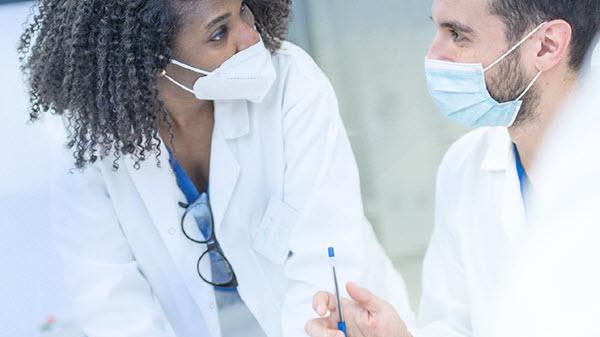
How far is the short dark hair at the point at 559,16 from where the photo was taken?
5.08 ft

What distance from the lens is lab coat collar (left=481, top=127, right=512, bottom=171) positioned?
1.76 meters

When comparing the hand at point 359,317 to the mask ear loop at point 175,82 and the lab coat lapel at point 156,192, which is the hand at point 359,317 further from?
the mask ear loop at point 175,82

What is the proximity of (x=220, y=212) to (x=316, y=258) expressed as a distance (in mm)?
252

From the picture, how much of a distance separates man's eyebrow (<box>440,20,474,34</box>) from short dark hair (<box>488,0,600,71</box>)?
0.18 feet

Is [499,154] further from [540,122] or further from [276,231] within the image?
[276,231]

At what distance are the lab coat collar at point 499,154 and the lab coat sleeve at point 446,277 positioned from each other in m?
0.11

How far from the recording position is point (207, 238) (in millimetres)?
2000

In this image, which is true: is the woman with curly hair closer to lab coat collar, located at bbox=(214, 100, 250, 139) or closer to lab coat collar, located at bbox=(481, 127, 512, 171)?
lab coat collar, located at bbox=(214, 100, 250, 139)

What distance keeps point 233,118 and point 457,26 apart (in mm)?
612

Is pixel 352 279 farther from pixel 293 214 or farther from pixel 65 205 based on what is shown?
pixel 65 205

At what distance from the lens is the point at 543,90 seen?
1622 mm

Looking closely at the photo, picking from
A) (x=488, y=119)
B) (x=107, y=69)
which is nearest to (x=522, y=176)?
(x=488, y=119)

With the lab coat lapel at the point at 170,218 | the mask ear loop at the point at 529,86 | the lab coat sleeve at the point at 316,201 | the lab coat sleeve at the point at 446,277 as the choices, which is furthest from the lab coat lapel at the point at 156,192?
the mask ear loop at the point at 529,86

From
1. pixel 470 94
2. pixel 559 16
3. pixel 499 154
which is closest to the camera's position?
pixel 559 16
